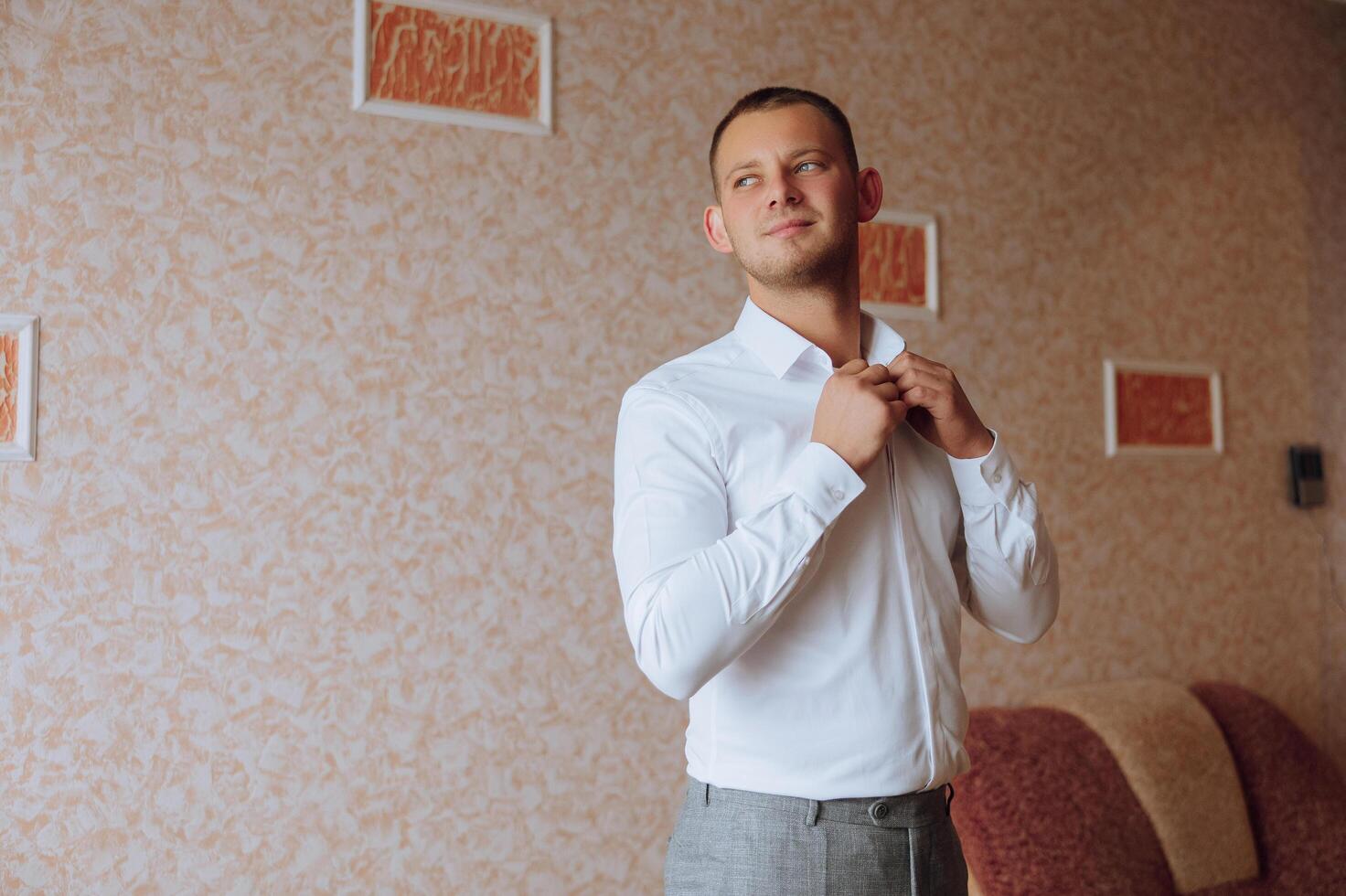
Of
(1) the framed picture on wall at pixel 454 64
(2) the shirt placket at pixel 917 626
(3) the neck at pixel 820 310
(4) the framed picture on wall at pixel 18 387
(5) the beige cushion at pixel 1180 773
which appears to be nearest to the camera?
(2) the shirt placket at pixel 917 626

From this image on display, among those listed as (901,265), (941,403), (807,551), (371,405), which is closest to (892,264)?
(901,265)

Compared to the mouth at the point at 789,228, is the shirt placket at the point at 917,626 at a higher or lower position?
lower

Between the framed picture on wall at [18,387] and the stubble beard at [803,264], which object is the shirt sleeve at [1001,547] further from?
the framed picture on wall at [18,387]

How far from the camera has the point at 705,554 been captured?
108 centimetres

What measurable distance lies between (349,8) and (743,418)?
1332 mm

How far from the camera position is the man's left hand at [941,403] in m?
1.20

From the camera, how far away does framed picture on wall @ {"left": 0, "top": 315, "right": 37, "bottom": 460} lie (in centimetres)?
181

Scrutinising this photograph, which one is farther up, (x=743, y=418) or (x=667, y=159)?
(x=667, y=159)

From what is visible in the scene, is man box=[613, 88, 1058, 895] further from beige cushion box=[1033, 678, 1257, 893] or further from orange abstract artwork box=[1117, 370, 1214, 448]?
orange abstract artwork box=[1117, 370, 1214, 448]

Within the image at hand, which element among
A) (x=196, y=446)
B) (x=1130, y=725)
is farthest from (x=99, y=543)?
(x=1130, y=725)

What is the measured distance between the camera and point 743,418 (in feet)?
4.00

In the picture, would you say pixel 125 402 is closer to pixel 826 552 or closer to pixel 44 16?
pixel 44 16

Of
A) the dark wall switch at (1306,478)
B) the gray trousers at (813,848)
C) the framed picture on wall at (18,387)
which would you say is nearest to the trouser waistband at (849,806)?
the gray trousers at (813,848)

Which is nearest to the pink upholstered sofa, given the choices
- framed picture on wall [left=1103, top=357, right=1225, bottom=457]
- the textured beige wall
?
the textured beige wall
